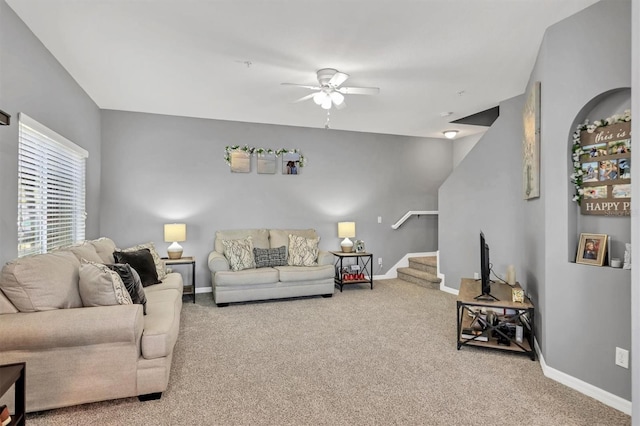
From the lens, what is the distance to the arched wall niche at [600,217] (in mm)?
2453

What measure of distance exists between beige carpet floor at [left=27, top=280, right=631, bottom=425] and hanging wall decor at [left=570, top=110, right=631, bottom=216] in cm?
136

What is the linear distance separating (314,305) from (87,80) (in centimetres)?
378

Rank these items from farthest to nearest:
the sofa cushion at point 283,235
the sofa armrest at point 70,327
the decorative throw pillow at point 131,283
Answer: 1. the sofa cushion at point 283,235
2. the decorative throw pillow at point 131,283
3. the sofa armrest at point 70,327

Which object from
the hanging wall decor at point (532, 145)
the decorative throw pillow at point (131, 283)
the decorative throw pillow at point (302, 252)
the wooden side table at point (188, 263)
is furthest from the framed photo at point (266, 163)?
the hanging wall decor at point (532, 145)

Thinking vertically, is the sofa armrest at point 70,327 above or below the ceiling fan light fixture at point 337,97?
below

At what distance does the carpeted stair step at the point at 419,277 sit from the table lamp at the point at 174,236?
3.81m

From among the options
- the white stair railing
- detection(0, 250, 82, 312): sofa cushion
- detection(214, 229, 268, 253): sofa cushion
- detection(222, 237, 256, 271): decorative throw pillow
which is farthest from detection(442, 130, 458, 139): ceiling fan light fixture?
detection(0, 250, 82, 312): sofa cushion

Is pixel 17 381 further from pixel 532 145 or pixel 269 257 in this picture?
pixel 532 145

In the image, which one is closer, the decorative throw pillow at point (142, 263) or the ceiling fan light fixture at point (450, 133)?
the decorative throw pillow at point (142, 263)

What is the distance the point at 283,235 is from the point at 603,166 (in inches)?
163

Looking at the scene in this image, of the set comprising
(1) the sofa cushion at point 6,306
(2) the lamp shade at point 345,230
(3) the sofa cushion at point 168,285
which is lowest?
(3) the sofa cushion at point 168,285

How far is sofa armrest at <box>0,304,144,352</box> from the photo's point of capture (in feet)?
6.93

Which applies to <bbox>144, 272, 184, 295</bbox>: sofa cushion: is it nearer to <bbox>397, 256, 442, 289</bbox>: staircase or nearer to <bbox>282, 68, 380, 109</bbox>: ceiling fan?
<bbox>282, 68, 380, 109</bbox>: ceiling fan

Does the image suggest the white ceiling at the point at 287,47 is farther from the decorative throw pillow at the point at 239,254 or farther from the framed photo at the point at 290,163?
Answer: the decorative throw pillow at the point at 239,254
